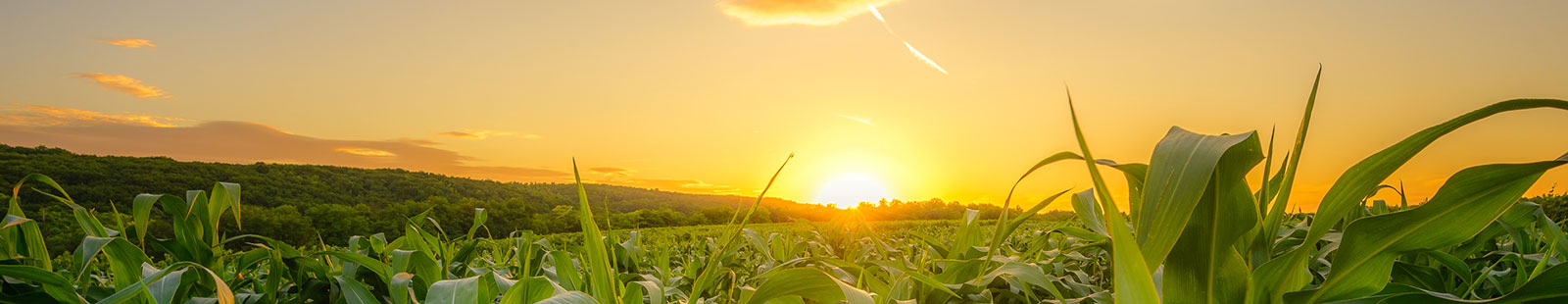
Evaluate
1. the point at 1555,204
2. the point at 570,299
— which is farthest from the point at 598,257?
the point at 1555,204

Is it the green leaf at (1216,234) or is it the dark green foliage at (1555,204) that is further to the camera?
the dark green foliage at (1555,204)

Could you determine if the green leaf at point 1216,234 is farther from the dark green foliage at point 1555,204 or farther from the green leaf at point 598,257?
the dark green foliage at point 1555,204

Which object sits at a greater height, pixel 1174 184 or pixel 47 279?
pixel 1174 184

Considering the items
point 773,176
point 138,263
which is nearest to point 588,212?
point 773,176

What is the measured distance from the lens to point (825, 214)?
816 centimetres

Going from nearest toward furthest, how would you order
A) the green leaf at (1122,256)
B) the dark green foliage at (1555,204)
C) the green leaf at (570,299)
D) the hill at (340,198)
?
the green leaf at (1122,256) < the green leaf at (570,299) < the dark green foliage at (1555,204) < the hill at (340,198)

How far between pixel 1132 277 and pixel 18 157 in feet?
106

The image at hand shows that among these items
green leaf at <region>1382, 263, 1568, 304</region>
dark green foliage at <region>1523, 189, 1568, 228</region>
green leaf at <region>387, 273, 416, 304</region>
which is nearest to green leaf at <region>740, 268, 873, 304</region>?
green leaf at <region>1382, 263, 1568, 304</region>

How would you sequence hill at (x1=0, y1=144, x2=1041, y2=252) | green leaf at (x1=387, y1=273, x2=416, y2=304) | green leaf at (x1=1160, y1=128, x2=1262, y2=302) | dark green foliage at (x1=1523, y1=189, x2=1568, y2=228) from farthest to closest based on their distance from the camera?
hill at (x1=0, y1=144, x2=1041, y2=252)
dark green foliage at (x1=1523, y1=189, x2=1568, y2=228)
green leaf at (x1=387, y1=273, x2=416, y2=304)
green leaf at (x1=1160, y1=128, x2=1262, y2=302)

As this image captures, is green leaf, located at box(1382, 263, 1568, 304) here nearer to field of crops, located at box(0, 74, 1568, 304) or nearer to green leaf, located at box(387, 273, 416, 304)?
field of crops, located at box(0, 74, 1568, 304)

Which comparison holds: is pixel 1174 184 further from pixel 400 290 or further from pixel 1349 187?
pixel 400 290

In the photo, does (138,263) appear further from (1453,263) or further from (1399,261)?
(1453,263)

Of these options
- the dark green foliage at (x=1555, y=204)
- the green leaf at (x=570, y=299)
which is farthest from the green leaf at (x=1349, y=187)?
the dark green foliage at (x=1555, y=204)

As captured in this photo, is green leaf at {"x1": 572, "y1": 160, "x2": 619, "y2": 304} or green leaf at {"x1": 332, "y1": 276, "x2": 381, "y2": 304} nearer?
green leaf at {"x1": 572, "y1": 160, "x2": 619, "y2": 304}
